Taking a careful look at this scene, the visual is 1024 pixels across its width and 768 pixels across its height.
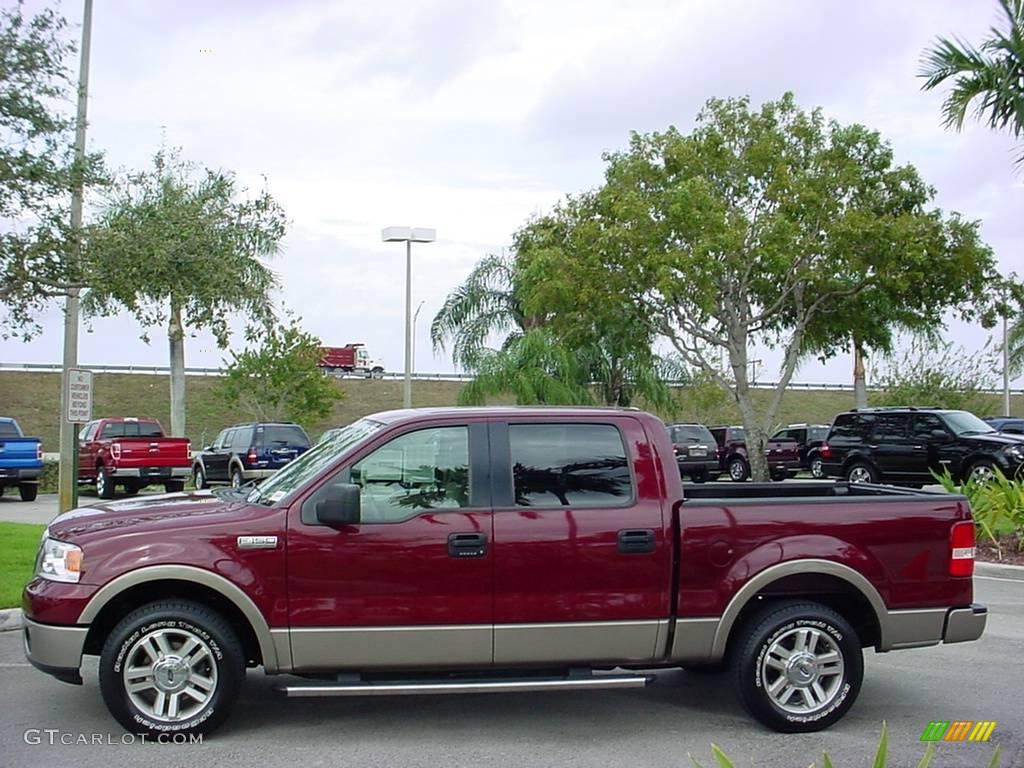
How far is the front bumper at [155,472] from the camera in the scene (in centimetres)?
2586

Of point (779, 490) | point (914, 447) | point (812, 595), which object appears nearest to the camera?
point (812, 595)

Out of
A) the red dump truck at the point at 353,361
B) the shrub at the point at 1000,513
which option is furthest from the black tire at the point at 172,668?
the red dump truck at the point at 353,361


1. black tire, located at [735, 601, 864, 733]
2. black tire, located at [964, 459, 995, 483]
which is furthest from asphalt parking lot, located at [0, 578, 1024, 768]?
black tire, located at [964, 459, 995, 483]

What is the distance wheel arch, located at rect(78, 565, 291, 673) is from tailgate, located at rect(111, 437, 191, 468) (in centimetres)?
2038

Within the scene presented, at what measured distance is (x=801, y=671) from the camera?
6.61 meters

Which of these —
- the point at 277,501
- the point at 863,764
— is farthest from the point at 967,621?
the point at 277,501

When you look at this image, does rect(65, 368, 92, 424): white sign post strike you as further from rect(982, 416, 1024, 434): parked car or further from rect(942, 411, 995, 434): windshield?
rect(982, 416, 1024, 434): parked car

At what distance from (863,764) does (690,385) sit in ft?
115

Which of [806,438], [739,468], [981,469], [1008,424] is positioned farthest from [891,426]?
[739,468]

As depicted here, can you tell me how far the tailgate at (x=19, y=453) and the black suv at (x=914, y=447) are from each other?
17.5 metres

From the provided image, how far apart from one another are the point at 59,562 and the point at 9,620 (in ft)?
12.9

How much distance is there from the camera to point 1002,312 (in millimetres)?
28953

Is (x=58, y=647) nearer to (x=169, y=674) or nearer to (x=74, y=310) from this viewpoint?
(x=169, y=674)

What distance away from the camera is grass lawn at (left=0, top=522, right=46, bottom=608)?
1035cm
